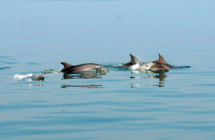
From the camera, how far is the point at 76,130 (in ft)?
50.4

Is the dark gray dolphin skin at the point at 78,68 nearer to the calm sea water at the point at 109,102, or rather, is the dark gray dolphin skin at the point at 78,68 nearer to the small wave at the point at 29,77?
the calm sea water at the point at 109,102

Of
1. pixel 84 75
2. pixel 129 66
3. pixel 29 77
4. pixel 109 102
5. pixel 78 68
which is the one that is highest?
pixel 129 66

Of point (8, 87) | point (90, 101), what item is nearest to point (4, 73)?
point (8, 87)

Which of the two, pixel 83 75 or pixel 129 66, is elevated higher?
pixel 129 66

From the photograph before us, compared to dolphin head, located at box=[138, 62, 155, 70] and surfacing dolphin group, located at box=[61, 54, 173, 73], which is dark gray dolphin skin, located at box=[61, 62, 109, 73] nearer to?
surfacing dolphin group, located at box=[61, 54, 173, 73]

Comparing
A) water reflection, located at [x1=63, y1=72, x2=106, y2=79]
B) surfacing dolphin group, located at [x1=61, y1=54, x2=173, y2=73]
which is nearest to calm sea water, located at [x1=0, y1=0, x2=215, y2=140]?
water reflection, located at [x1=63, y1=72, x2=106, y2=79]

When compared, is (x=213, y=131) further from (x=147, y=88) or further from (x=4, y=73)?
(x=4, y=73)

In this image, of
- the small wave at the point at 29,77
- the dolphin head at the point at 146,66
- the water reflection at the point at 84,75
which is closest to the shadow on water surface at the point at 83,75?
the water reflection at the point at 84,75

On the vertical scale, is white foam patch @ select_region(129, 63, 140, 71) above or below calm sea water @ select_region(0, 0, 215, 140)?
above

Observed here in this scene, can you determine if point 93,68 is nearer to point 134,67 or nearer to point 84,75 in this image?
point 84,75

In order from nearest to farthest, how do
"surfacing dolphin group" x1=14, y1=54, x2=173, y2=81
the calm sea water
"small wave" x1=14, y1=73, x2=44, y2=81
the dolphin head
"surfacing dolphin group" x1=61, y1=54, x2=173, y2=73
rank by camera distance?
the calm sea water
"small wave" x1=14, y1=73, x2=44, y2=81
"surfacing dolphin group" x1=14, y1=54, x2=173, y2=81
"surfacing dolphin group" x1=61, y1=54, x2=173, y2=73
the dolphin head

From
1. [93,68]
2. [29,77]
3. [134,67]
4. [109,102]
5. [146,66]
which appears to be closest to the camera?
[109,102]

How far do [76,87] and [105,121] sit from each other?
750cm

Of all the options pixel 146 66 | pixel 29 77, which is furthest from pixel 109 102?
pixel 146 66
